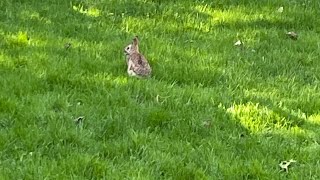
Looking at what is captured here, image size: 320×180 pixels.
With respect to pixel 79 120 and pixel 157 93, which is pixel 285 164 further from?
pixel 79 120

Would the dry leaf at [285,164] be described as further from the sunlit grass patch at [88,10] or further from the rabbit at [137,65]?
the sunlit grass patch at [88,10]

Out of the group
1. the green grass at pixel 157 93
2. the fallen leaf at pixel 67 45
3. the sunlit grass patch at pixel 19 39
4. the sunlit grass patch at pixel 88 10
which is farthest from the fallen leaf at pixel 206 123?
the sunlit grass patch at pixel 88 10

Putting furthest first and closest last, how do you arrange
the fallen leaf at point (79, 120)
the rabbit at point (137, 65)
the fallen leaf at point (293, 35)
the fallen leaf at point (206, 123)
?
1. the fallen leaf at point (293, 35)
2. the rabbit at point (137, 65)
3. the fallen leaf at point (206, 123)
4. the fallen leaf at point (79, 120)

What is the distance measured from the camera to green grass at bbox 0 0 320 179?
5586 millimetres

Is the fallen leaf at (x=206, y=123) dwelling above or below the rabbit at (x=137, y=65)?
below

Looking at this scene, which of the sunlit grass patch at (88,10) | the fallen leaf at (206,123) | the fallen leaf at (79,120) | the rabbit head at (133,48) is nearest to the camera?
the fallen leaf at (79,120)

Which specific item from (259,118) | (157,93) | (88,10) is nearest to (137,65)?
(157,93)

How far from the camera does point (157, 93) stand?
6922 millimetres

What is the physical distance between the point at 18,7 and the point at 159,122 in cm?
398

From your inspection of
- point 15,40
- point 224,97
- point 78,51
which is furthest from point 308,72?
point 15,40

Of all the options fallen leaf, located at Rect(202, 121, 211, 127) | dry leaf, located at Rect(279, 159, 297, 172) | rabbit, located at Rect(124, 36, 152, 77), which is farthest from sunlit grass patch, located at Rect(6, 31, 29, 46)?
dry leaf, located at Rect(279, 159, 297, 172)

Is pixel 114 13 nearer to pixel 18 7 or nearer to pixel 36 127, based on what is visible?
pixel 18 7

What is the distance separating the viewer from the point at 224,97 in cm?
701

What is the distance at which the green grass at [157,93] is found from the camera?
5.59 meters
